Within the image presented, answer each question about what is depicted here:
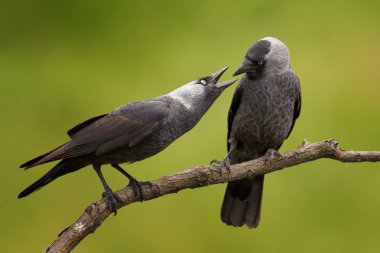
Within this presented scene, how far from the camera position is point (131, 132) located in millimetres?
3260

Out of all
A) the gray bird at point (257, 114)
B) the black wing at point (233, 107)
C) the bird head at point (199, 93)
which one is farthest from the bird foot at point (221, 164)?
the black wing at point (233, 107)

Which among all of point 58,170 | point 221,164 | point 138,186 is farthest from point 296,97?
point 58,170

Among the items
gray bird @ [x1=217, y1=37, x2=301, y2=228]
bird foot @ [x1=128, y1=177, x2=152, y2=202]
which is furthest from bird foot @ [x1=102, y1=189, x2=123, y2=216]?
gray bird @ [x1=217, y1=37, x2=301, y2=228]

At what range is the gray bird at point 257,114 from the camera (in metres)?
3.85

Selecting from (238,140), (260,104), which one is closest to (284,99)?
(260,104)

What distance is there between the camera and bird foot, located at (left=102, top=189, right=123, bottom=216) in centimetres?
320

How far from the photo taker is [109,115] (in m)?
3.33

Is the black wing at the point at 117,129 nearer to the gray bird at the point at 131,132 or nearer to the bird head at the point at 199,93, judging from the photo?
the gray bird at the point at 131,132

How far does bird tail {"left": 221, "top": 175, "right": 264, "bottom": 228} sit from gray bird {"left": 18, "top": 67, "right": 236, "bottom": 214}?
104 cm

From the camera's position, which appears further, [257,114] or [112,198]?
[257,114]

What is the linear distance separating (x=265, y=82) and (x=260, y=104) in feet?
0.48

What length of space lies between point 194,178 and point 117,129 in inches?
19.7

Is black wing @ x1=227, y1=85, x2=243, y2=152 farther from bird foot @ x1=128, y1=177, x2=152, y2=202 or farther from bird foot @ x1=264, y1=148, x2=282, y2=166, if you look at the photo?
bird foot @ x1=128, y1=177, x2=152, y2=202

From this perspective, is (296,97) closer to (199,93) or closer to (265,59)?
(265,59)
